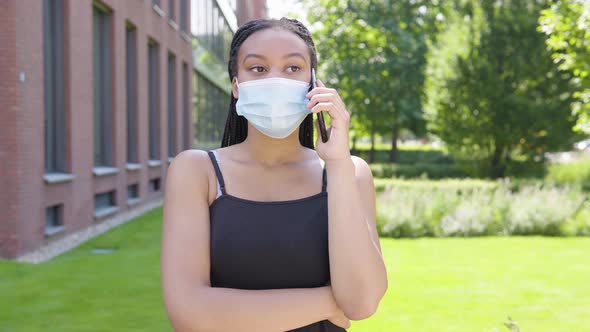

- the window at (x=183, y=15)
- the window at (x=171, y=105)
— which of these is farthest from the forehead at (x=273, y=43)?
the window at (x=183, y=15)

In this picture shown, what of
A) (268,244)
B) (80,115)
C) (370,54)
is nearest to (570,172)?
(370,54)

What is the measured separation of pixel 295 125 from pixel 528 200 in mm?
13471

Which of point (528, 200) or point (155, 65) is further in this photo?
point (155, 65)

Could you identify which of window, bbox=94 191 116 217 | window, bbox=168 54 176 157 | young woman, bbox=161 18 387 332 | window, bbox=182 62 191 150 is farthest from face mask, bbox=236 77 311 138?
window, bbox=182 62 191 150

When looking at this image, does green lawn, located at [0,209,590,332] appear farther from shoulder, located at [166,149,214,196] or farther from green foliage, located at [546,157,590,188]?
green foliage, located at [546,157,590,188]

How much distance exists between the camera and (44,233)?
448 inches

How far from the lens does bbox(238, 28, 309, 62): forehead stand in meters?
2.50

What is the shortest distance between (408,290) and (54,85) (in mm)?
7163

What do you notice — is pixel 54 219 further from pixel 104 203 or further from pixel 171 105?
pixel 171 105

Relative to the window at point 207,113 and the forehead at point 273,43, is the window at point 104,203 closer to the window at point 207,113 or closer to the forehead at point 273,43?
the window at point 207,113

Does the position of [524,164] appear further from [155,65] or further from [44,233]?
[44,233]

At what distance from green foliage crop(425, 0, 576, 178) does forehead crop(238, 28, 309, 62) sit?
A: 25014 millimetres

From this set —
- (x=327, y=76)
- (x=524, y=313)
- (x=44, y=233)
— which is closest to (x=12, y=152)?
(x=44, y=233)

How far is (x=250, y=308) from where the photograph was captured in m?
2.37
